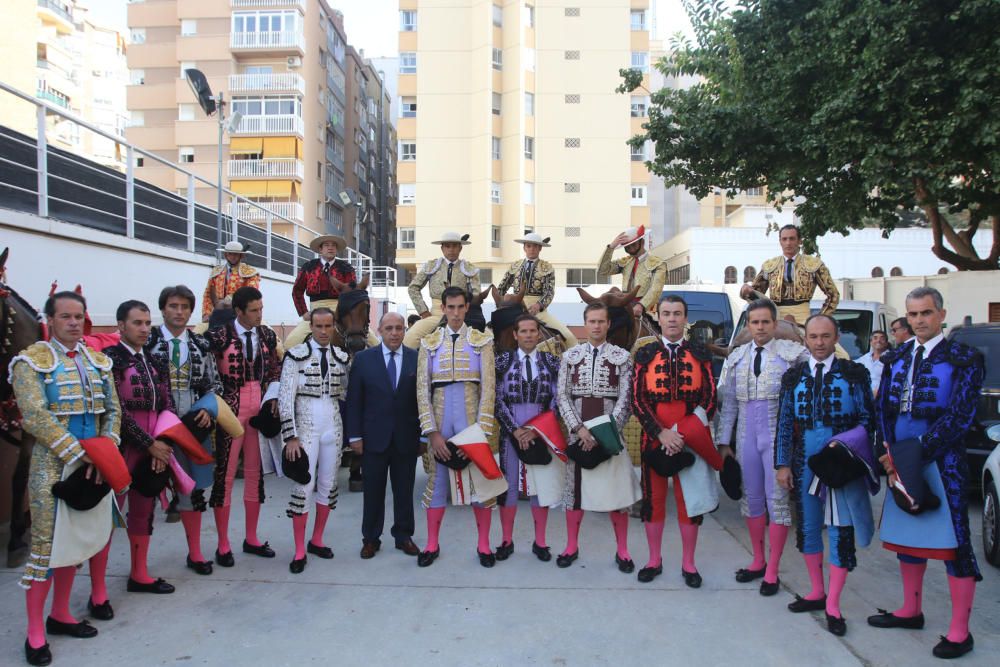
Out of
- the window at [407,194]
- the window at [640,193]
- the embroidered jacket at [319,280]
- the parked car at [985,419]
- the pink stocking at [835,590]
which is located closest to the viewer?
the pink stocking at [835,590]

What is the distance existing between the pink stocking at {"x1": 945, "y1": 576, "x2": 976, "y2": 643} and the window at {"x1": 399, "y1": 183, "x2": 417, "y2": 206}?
39.2 meters

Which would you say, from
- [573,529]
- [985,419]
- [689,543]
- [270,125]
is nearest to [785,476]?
[689,543]

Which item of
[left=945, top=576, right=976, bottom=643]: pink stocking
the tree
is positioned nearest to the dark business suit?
[left=945, top=576, right=976, bottom=643]: pink stocking

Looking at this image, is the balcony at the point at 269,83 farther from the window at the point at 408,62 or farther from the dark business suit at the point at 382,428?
the dark business suit at the point at 382,428

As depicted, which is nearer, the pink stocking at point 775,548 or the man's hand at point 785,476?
the man's hand at point 785,476

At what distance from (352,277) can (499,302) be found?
2140 millimetres

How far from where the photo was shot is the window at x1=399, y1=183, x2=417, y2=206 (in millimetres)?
41656

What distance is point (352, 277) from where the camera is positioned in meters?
8.47

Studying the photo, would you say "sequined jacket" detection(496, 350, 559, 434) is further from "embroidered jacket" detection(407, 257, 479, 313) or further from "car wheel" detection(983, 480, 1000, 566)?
"car wheel" detection(983, 480, 1000, 566)

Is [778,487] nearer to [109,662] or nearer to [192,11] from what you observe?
[109,662]

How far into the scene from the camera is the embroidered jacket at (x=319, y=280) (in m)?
8.29

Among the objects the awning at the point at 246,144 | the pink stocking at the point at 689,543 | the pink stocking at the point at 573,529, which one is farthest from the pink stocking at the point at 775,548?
the awning at the point at 246,144

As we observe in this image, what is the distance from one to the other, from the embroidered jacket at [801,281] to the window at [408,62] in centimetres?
3665

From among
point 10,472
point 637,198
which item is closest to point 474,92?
point 637,198
